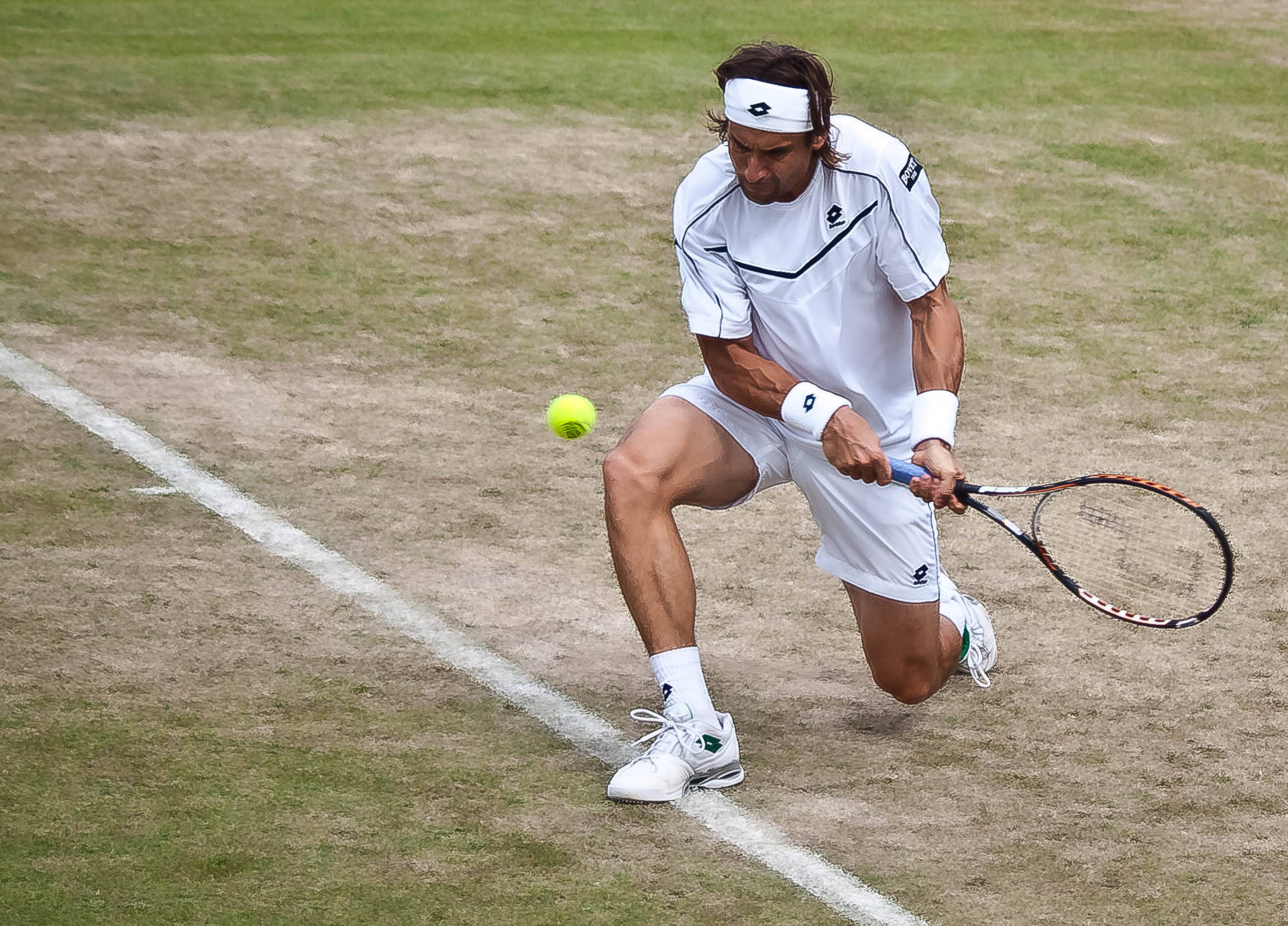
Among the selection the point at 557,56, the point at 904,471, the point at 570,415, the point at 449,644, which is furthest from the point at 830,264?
the point at 557,56

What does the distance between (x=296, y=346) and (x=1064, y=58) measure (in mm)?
7988

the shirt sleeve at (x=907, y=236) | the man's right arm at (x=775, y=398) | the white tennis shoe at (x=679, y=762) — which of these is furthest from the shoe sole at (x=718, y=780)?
the shirt sleeve at (x=907, y=236)

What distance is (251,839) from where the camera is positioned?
14.8ft

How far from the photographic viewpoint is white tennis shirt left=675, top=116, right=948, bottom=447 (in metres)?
5.06

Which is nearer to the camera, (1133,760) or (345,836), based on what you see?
(345,836)

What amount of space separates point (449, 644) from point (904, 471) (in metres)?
1.64

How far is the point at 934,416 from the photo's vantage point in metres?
4.91

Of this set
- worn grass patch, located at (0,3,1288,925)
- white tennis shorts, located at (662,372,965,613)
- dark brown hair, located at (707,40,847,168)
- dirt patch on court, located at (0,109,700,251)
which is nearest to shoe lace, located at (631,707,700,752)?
worn grass patch, located at (0,3,1288,925)

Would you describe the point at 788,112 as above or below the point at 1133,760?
above

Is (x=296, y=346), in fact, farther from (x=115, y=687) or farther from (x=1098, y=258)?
(x=1098, y=258)

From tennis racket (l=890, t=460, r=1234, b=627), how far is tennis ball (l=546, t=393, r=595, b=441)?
5.34ft

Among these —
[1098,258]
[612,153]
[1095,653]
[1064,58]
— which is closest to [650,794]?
[1095,653]

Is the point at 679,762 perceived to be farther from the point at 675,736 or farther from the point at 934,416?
the point at 934,416

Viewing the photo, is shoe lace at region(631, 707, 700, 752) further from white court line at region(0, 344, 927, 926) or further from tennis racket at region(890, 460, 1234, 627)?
tennis racket at region(890, 460, 1234, 627)
